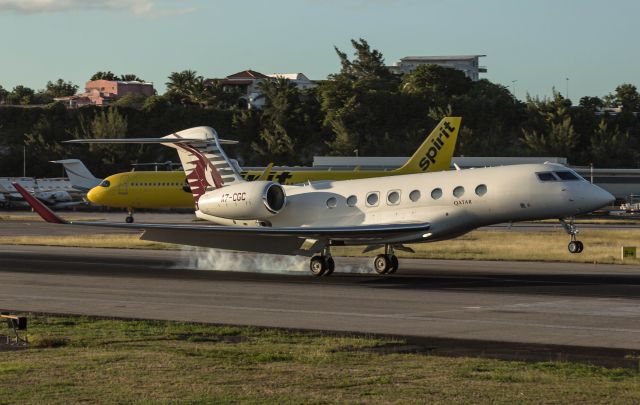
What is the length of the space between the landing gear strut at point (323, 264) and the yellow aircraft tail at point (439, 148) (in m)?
23.9

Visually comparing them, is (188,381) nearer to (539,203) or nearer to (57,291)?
(57,291)

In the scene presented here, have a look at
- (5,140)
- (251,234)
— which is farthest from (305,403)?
(5,140)

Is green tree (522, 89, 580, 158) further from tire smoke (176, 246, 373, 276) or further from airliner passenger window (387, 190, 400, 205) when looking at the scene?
airliner passenger window (387, 190, 400, 205)

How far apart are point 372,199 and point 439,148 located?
23.9m

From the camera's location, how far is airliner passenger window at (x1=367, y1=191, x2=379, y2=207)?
3238cm

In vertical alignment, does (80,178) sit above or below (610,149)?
below

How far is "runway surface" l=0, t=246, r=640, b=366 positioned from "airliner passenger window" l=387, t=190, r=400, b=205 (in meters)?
2.22

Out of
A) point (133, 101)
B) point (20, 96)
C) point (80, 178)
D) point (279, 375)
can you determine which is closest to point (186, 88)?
point (133, 101)

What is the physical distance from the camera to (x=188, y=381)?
14.2 m

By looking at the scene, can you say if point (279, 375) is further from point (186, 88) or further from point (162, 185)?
point (186, 88)

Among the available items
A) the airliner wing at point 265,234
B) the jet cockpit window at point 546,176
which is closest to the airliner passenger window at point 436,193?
the airliner wing at point 265,234

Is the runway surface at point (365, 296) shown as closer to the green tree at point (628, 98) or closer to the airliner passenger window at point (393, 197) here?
the airliner passenger window at point (393, 197)

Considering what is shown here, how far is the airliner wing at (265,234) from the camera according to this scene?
30469 millimetres

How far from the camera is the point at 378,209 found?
3228cm
